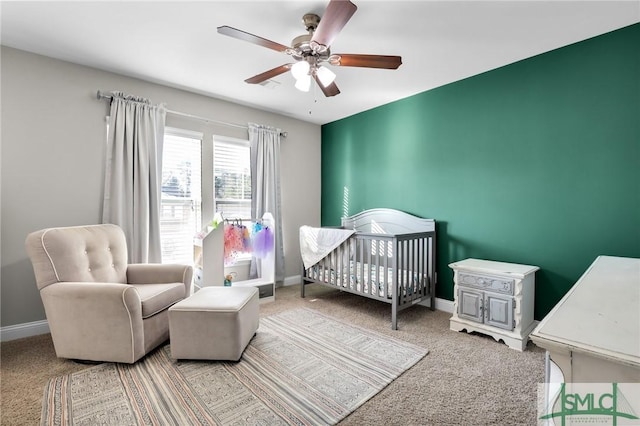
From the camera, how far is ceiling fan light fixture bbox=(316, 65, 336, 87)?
2.02 m

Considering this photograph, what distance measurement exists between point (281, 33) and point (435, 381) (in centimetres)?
265

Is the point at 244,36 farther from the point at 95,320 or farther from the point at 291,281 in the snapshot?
the point at 291,281

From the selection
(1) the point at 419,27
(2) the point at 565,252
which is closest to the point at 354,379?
(2) the point at 565,252

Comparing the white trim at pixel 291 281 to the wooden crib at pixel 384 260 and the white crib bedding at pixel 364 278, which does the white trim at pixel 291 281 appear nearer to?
the wooden crib at pixel 384 260

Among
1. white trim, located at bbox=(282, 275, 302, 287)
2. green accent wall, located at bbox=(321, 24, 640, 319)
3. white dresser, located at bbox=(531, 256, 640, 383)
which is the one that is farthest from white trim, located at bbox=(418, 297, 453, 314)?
white dresser, located at bbox=(531, 256, 640, 383)

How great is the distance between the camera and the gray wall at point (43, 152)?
243 centimetres

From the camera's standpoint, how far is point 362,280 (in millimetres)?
2984

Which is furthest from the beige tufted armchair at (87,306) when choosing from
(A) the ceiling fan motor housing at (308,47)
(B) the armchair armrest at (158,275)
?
(A) the ceiling fan motor housing at (308,47)

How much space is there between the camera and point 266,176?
12.8ft

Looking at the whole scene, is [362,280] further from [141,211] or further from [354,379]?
[141,211]

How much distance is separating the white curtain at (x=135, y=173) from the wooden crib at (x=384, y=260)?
166 centimetres

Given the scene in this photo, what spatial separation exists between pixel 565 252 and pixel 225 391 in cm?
277

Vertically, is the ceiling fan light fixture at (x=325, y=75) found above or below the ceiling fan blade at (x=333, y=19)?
below

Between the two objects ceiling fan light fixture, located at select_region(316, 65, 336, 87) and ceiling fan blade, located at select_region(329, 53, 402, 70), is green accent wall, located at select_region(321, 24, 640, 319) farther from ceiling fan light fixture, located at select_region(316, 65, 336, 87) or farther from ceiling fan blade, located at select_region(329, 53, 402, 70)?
ceiling fan light fixture, located at select_region(316, 65, 336, 87)
